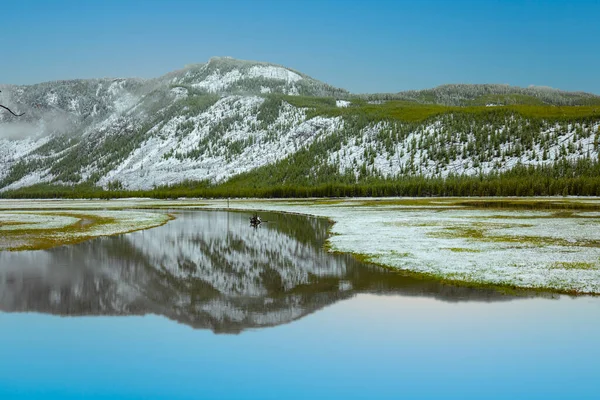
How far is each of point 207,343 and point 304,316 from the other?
4.15 m

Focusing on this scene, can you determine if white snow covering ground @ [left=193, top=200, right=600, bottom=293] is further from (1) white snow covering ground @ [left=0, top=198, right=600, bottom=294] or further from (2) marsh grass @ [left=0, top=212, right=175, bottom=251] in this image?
(2) marsh grass @ [left=0, top=212, right=175, bottom=251]

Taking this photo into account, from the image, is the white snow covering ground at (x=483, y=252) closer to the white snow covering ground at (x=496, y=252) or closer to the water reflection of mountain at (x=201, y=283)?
the white snow covering ground at (x=496, y=252)

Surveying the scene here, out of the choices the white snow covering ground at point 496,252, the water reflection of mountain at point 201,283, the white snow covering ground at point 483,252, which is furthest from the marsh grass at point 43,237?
the white snow covering ground at point 496,252

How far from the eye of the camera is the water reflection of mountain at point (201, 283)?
63.0 ft

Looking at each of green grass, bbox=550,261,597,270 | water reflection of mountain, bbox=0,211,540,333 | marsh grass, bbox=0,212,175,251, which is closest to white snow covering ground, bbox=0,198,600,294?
green grass, bbox=550,261,597,270

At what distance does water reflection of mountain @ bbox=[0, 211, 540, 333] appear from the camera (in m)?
19.2

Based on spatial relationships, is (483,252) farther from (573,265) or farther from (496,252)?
(573,265)

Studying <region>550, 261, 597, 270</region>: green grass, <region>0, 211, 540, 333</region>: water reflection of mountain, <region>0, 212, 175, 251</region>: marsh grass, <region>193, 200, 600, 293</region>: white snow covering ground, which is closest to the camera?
<region>0, 211, 540, 333</region>: water reflection of mountain

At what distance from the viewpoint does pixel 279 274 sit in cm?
2641

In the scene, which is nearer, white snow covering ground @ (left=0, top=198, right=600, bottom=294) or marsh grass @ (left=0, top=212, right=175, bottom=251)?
white snow covering ground @ (left=0, top=198, right=600, bottom=294)

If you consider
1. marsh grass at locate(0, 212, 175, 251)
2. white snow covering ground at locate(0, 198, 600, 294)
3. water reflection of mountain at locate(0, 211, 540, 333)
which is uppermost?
white snow covering ground at locate(0, 198, 600, 294)

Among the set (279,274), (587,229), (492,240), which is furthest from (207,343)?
(587,229)

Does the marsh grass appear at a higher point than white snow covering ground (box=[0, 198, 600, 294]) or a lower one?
lower

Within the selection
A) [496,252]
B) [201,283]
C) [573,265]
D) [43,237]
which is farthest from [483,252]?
[43,237]
